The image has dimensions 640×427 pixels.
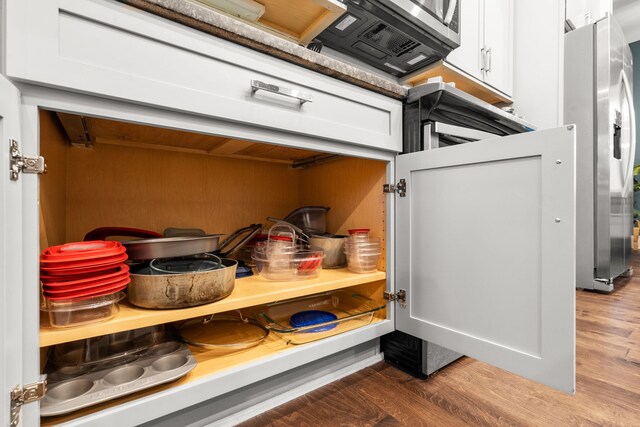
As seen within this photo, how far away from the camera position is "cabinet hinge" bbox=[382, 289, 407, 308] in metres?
0.98

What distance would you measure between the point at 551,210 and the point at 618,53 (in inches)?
104

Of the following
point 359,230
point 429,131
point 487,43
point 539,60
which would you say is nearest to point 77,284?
point 359,230

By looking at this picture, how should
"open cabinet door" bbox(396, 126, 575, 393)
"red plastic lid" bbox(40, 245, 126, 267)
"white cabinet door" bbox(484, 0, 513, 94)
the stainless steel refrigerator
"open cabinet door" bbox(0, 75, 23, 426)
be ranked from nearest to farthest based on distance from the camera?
"open cabinet door" bbox(0, 75, 23, 426) < "red plastic lid" bbox(40, 245, 126, 267) < "open cabinet door" bbox(396, 126, 575, 393) < "white cabinet door" bbox(484, 0, 513, 94) < the stainless steel refrigerator

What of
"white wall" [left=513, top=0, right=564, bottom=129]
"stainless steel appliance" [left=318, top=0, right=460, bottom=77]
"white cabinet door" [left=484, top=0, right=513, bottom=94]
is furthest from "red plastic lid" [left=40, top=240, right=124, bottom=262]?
"white wall" [left=513, top=0, right=564, bottom=129]

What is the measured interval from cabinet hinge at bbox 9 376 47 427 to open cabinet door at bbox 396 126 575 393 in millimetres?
868

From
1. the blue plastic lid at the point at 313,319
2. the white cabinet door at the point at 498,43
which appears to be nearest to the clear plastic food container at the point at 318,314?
the blue plastic lid at the point at 313,319

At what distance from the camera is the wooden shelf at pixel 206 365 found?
56cm

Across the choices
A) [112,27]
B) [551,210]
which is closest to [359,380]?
[551,210]

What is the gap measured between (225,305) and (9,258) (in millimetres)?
382

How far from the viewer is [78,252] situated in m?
0.56

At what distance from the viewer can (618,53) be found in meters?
2.27

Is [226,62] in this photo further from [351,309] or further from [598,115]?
[598,115]

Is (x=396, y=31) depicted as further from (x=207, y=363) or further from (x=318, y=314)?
(x=207, y=363)

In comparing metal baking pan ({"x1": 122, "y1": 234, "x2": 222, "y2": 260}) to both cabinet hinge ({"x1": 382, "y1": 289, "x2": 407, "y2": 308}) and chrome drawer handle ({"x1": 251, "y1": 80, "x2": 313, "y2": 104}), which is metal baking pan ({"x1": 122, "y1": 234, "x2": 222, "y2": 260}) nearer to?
chrome drawer handle ({"x1": 251, "y1": 80, "x2": 313, "y2": 104})
